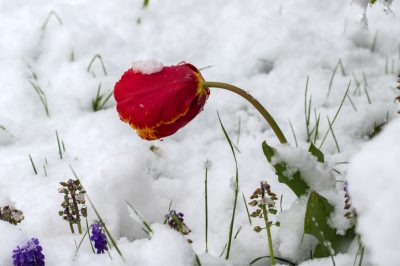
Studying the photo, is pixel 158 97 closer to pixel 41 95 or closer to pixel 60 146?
pixel 60 146

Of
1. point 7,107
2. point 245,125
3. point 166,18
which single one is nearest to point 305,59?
point 245,125

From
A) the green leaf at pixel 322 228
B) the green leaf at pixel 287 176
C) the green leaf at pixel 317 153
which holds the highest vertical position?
the green leaf at pixel 317 153

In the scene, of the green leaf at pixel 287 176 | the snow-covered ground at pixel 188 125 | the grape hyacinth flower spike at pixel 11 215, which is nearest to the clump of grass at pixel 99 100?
the snow-covered ground at pixel 188 125

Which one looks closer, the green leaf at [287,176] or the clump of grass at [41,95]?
the green leaf at [287,176]

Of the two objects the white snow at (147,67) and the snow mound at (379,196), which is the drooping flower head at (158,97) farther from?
the snow mound at (379,196)

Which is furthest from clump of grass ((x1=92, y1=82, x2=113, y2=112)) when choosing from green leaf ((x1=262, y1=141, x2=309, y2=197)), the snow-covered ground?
green leaf ((x1=262, y1=141, x2=309, y2=197))

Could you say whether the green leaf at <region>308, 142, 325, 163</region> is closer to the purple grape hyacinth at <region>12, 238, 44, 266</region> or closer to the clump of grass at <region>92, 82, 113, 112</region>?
the purple grape hyacinth at <region>12, 238, 44, 266</region>

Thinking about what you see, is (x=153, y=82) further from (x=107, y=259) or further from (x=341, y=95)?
(x=341, y=95)
